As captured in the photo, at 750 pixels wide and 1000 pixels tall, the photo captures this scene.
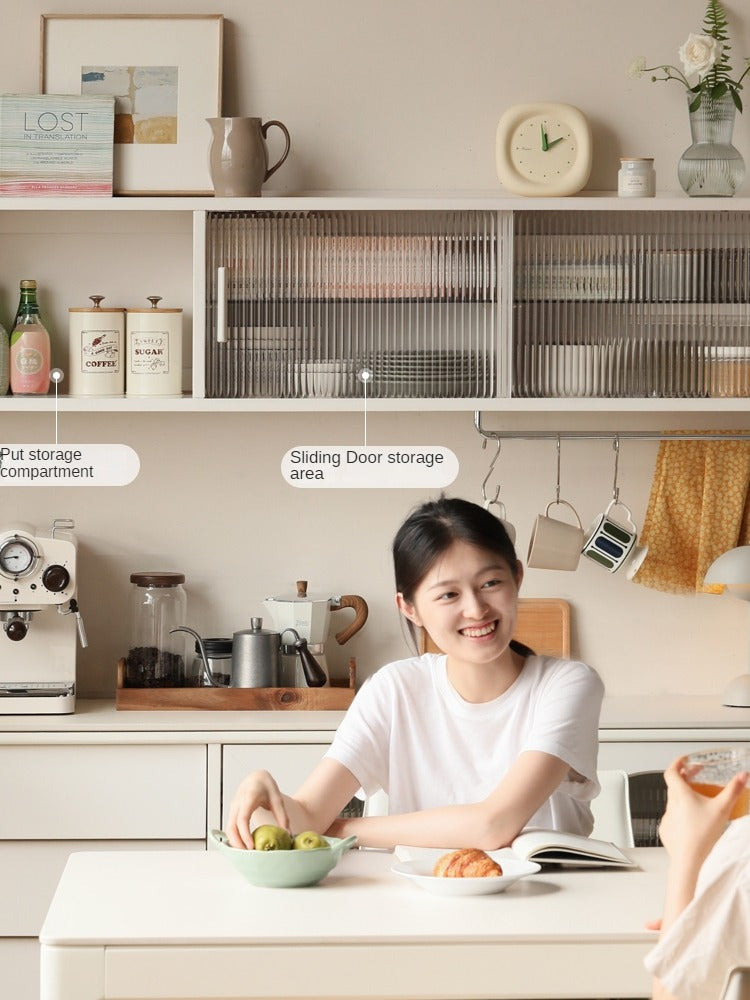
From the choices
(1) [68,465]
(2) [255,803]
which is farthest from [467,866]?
(1) [68,465]

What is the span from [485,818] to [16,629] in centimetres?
169

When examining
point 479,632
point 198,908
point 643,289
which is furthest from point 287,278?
point 198,908

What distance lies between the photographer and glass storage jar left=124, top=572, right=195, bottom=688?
3.65m

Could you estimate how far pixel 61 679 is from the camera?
346cm

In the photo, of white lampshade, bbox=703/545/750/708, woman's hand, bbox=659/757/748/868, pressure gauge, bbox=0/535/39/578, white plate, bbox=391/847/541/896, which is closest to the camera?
woman's hand, bbox=659/757/748/868

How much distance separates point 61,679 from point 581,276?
67.0 inches

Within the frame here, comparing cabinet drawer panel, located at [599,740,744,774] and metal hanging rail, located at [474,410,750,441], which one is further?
metal hanging rail, located at [474,410,750,441]

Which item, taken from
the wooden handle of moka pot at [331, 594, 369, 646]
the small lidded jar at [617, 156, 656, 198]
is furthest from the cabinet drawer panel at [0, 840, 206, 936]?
the small lidded jar at [617, 156, 656, 198]

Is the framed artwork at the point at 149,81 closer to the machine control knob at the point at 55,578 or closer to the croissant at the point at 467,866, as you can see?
the machine control knob at the point at 55,578

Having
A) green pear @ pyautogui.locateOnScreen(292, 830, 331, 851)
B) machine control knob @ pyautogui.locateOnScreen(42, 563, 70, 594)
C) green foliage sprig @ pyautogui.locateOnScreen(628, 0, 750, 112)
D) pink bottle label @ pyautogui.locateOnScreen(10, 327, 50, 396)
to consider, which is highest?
green foliage sprig @ pyautogui.locateOnScreen(628, 0, 750, 112)

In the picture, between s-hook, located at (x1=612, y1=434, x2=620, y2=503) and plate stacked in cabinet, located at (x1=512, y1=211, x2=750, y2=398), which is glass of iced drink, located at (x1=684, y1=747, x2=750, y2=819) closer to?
plate stacked in cabinet, located at (x1=512, y1=211, x2=750, y2=398)

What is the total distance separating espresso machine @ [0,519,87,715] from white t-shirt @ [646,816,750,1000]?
2.34m

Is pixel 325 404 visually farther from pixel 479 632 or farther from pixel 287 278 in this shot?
pixel 479 632

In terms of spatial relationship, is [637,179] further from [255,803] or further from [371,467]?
[255,803]
